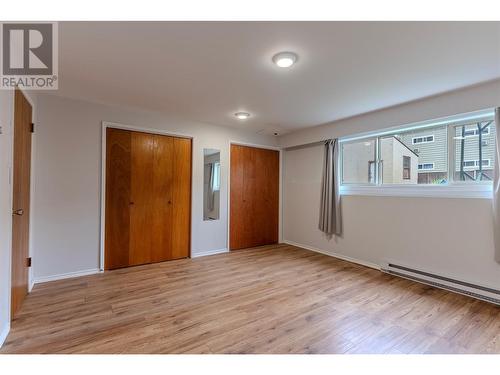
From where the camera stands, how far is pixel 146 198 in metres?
3.70

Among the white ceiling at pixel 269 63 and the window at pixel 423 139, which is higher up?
the white ceiling at pixel 269 63

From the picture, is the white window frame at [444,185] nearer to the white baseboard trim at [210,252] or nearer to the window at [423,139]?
the window at [423,139]

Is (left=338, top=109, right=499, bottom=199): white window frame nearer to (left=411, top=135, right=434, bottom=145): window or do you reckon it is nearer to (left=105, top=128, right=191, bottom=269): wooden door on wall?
(left=411, top=135, right=434, bottom=145): window

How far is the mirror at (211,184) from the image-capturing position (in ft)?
14.1

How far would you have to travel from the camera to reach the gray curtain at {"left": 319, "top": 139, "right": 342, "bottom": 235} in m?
4.12

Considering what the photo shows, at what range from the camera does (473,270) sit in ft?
8.87

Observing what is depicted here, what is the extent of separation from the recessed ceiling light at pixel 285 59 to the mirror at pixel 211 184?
242cm

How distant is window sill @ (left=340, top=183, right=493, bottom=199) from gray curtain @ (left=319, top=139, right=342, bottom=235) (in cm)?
25

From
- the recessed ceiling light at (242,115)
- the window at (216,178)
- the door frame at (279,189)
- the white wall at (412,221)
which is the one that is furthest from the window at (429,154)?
the window at (216,178)

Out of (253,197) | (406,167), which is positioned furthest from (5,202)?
(406,167)

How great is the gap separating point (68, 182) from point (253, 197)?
3.08 meters

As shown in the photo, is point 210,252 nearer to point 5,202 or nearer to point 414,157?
point 5,202

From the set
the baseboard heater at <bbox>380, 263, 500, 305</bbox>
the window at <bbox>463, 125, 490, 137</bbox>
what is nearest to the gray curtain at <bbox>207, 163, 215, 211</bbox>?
the baseboard heater at <bbox>380, 263, 500, 305</bbox>
